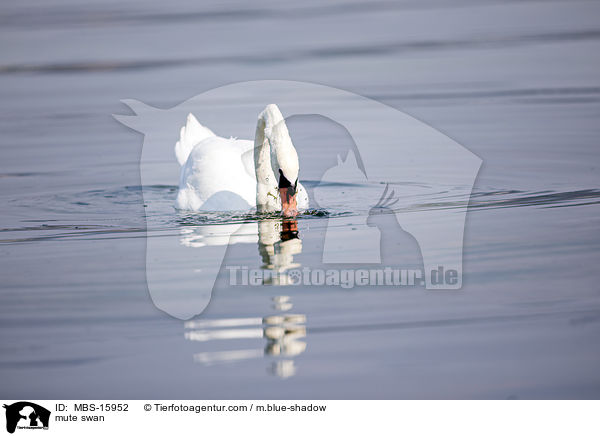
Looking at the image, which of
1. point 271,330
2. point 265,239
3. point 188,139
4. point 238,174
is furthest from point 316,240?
point 188,139

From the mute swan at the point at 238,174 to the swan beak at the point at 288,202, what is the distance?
0.01m

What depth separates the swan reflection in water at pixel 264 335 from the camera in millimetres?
5891

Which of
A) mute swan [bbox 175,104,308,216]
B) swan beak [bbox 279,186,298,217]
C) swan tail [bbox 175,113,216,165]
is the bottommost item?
swan beak [bbox 279,186,298,217]

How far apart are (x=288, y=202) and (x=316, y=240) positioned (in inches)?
29.1

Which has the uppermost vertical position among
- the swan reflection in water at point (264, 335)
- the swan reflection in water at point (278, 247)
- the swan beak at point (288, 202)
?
the swan beak at point (288, 202)

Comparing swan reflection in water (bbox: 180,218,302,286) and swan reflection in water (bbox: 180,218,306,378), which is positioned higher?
swan reflection in water (bbox: 180,218,302,286)

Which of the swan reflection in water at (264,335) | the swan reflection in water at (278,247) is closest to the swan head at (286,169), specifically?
the swan reflection in water at (278,247)

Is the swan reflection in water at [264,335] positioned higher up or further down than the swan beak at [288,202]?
further down

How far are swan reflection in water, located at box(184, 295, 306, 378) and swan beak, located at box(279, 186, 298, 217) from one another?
2.30 meters

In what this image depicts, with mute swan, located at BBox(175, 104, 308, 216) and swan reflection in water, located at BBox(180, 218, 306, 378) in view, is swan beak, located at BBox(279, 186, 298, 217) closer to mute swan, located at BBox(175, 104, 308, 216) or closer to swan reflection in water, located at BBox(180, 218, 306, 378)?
mute swan, located at BBox(175, 104, 308, 216)

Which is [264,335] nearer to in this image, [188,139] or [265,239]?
[265,239]

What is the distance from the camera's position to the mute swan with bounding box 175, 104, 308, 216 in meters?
9.98

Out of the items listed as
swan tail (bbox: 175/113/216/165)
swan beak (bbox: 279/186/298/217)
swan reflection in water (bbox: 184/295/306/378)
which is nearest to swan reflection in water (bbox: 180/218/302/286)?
swan beak (bbox: 279/186/298/217)

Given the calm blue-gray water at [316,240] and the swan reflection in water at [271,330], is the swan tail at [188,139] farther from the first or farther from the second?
the swan reflection in water at [271,330]
